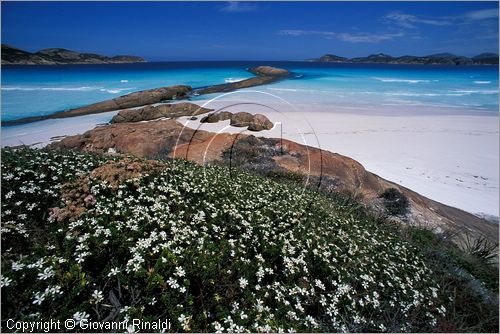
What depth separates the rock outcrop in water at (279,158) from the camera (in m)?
11.2

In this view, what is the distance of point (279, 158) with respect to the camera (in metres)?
12.7

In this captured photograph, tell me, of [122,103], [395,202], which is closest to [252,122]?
[395,202]

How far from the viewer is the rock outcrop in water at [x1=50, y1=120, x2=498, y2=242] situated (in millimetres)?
11180

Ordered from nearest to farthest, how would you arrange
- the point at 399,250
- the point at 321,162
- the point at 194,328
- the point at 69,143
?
the point at 194,328 < the point at 399,250 < the point at 321,162 < the point at 69,143

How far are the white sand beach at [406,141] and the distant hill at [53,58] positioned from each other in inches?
3569

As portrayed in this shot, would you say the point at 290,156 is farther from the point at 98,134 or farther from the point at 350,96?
the point at 350,96

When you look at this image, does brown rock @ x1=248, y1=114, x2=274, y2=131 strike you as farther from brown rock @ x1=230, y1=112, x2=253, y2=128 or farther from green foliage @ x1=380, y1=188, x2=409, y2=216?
green foliage @ x1=380, y1=188, x2=409, y2=216

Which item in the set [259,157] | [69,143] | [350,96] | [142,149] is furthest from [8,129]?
[350,96]

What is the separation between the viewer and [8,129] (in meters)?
25.8

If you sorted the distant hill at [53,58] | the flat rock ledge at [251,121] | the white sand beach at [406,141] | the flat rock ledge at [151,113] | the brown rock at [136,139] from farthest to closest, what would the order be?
the distant hill at [53,58]
the flat rock ledge at [151,113]
the flat rock ledge at [251,121]
the white sand beach at [406,141]
the brown rock at [136,139]

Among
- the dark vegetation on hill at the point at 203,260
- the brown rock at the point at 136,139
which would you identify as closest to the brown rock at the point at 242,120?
the brown rock at the point at 136,139

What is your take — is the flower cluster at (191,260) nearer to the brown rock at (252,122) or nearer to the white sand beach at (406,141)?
the white sand beach at (406,141)

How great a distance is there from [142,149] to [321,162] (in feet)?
25.4

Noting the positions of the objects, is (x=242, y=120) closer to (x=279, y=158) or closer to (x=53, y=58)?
(x=279, y=158)
